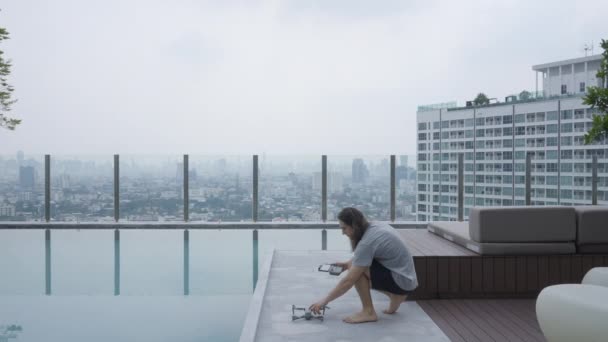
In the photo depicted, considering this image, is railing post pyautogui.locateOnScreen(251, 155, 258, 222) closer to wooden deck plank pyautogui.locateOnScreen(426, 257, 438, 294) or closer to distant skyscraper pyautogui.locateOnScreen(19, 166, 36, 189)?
distant skyscraper pyautogui.locateOnScreen(19, 166, 36, 189)

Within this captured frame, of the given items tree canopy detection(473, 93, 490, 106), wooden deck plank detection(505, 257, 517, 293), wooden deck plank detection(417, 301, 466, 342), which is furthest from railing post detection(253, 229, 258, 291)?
tree canopy detection(473, 93, 490, 106)

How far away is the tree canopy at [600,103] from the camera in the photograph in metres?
3.93

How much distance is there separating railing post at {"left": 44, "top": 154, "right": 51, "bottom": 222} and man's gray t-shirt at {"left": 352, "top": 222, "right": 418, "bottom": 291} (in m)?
7.81

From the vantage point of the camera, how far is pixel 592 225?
4461mm

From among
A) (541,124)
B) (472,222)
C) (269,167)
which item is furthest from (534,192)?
(472,222)

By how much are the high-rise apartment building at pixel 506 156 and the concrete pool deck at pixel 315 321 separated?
545cm

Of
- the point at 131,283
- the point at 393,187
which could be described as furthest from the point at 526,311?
the point at 393,187

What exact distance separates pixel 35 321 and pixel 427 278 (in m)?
2.92

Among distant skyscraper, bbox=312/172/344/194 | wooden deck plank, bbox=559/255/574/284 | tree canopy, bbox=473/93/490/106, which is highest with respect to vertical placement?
tree canopy, bbox=473/93/490/106

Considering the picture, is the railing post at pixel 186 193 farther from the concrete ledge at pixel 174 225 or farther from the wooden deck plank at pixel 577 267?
the wooden deck plank at pixel 577 267

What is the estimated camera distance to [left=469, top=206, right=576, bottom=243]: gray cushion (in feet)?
14.6

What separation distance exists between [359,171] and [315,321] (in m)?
6.73

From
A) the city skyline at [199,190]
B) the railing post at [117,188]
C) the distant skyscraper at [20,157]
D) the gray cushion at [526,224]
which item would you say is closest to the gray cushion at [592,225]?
the gray cushion at [526,224]

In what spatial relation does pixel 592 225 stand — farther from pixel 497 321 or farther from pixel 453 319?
pixel 453 319
